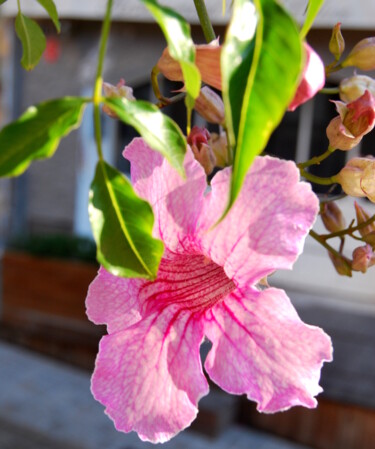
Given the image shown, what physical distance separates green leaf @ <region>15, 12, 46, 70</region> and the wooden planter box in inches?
134

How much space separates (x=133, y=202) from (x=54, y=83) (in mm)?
4599

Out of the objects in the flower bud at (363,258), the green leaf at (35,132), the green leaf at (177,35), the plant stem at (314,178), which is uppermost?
the green leaf at (177,35)

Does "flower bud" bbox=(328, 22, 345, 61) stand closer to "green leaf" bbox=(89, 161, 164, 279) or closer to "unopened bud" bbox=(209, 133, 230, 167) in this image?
"unopened bud" bbox=(209, 133, 230, 167)

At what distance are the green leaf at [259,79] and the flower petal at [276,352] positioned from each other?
99 mm

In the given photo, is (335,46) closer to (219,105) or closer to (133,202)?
(219,105)

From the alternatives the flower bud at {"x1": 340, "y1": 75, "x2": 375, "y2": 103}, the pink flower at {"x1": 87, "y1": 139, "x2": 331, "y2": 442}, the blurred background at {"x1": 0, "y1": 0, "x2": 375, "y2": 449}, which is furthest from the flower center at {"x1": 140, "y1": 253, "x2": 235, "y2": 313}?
the blurred background at {"x1": 0, "y1": 0, "x2": 375, "y2": 449}

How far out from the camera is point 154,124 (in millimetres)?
214

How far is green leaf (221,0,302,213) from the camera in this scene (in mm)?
184

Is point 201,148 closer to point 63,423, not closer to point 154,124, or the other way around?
point 154,124

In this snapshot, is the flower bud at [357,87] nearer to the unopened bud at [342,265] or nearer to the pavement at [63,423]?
the unopened bud at [342,265]

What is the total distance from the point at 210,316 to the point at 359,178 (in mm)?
103

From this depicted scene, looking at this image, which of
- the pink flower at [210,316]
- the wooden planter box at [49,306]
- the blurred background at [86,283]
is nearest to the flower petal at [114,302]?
the pink flower at [210,316]

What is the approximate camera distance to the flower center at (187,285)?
1.08ft

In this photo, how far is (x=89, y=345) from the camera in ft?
12.9
